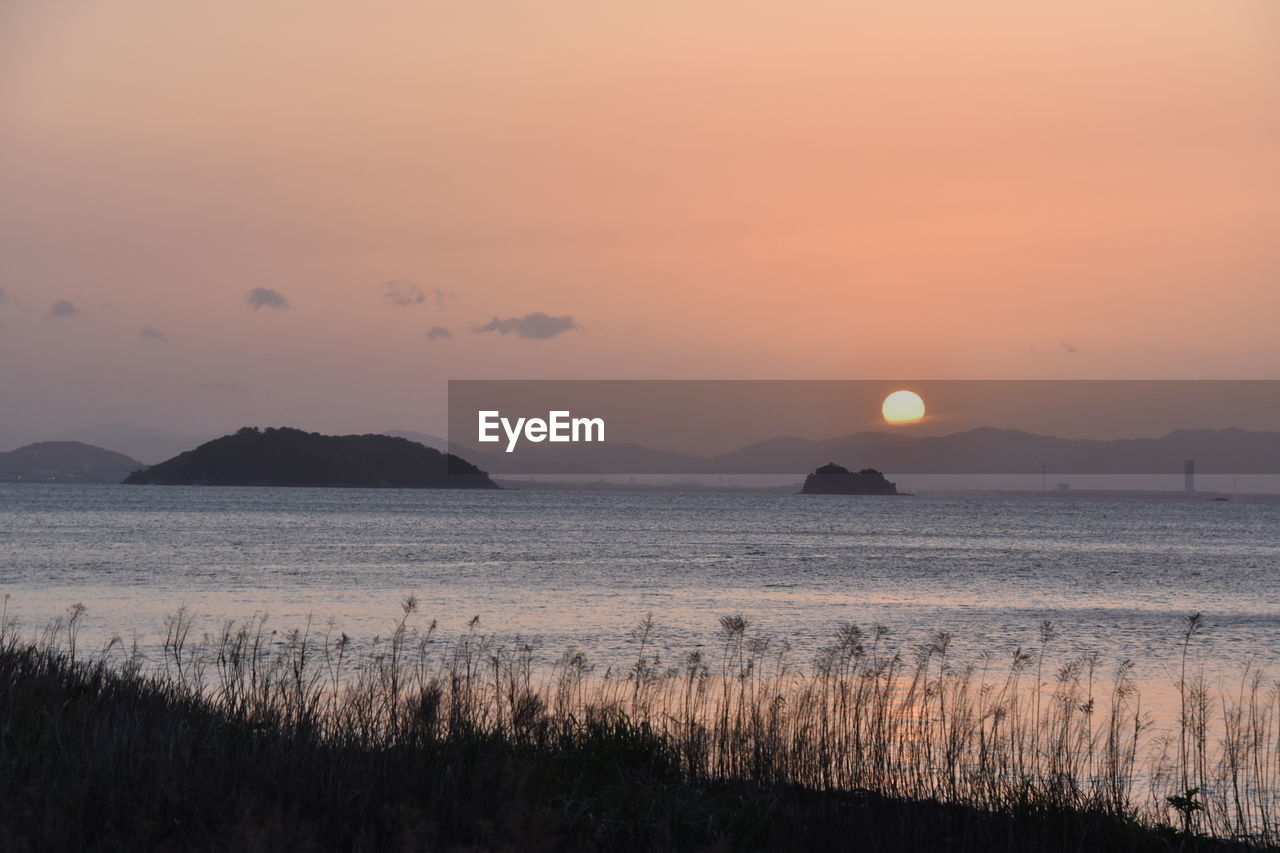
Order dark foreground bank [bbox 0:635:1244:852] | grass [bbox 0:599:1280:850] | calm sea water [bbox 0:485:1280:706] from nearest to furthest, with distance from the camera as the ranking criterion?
dark foreground bank [bbox 0:635:1244:852] < grass [bbox 0:599:1280:850] < calm sea water [bbox 0:485:1280:706]

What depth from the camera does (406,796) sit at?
9.09 m

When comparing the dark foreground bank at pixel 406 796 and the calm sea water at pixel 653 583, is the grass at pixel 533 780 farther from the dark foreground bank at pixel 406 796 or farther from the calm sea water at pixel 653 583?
the calm sea water at pixel 653 583

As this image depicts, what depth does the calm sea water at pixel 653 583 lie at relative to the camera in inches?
1212

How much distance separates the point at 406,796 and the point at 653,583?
3766 centimetres

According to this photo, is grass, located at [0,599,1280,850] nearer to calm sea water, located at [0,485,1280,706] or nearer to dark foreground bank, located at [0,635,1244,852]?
dark foreground bank, located at [0,635,1244,852]

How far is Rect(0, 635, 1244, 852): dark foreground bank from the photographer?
7.98m

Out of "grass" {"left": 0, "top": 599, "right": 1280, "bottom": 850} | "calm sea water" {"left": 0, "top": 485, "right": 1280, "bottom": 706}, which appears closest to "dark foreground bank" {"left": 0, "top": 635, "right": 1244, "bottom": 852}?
"grass" {"left": 0, "top": 599, "right": 1280, "bottom": 850}

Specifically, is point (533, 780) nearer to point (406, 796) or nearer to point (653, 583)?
point (406, 796)

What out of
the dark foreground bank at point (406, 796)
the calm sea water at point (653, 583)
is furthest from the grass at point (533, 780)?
the calm sea water at point (653, 583)

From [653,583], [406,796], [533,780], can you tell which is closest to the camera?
[406,796]

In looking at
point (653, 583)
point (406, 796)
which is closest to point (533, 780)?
point (406, 796)

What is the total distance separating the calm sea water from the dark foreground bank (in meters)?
12.5

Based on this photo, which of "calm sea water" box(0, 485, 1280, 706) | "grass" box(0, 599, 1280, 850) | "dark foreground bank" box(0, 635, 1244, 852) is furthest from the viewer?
"calm sea water" box(0, 485, 1280, 706)

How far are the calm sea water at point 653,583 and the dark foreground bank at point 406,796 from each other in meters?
12.5
